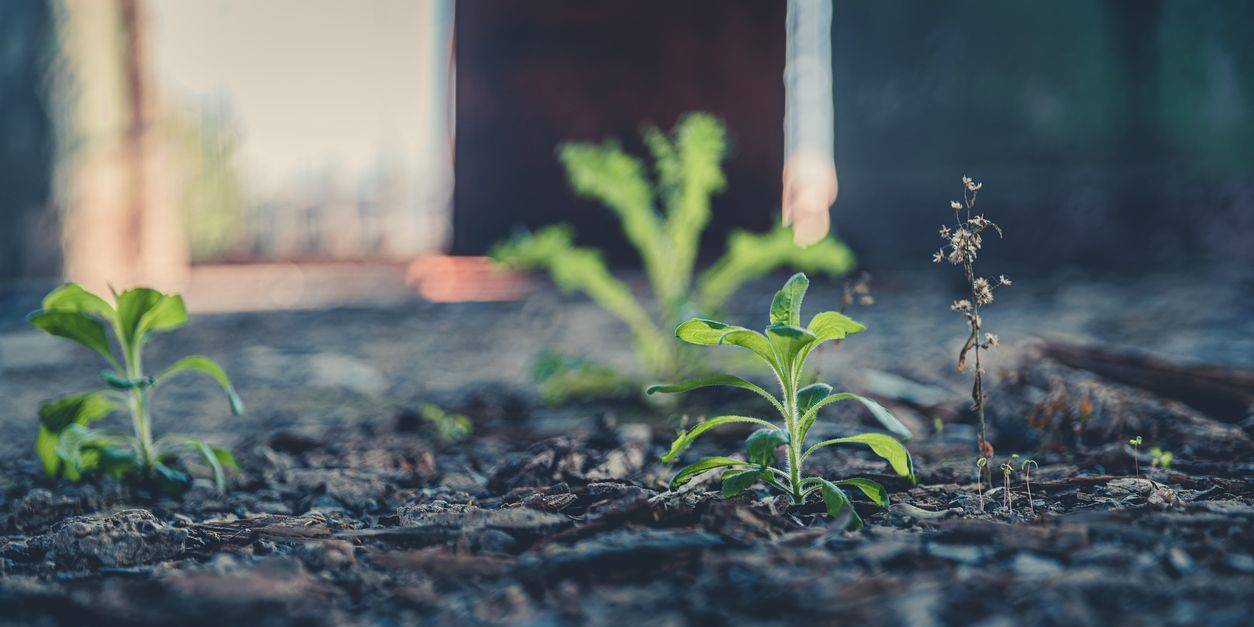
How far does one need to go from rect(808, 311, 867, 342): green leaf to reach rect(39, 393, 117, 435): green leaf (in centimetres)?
118

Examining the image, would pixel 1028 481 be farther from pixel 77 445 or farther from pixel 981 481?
pixel 77 445

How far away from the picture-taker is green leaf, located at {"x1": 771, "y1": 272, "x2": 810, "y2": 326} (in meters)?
1.22

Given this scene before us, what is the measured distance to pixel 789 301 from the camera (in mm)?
1238

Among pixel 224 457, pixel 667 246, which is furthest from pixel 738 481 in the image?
pixel 667 246

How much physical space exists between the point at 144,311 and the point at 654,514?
0.95 m

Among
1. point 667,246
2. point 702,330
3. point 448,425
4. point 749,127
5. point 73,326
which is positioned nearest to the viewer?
point 702,330

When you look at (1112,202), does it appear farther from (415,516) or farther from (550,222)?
(415,516)

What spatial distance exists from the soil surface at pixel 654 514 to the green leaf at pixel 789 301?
27 centimetres

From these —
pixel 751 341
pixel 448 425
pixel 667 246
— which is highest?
pixel 667 246

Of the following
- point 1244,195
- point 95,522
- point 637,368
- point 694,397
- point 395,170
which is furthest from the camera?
point 395,170

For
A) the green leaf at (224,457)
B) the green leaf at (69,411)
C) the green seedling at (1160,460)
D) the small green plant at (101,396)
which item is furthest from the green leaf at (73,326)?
the green seedling at (1160,460)

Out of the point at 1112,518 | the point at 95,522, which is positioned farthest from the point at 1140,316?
the point at 95,522

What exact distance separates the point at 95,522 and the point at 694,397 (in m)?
1.50

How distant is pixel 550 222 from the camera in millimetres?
4645
